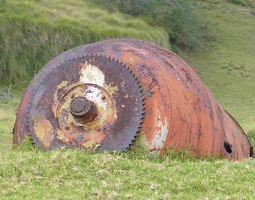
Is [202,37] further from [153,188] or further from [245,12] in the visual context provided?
[153,188]

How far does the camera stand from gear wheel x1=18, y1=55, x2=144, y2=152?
501 cm

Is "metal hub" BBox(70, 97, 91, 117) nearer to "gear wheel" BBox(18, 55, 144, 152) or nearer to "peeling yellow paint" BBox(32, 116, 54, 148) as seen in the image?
"gear wheel" BBox(18, 55, 144, 152)

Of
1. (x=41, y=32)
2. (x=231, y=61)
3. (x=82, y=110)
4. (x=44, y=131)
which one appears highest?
(x=82, y=110)

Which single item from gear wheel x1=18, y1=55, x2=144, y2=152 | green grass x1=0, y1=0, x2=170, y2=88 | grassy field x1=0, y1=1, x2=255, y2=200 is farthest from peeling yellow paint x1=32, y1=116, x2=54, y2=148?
green grass x1=0, y1=0, x2=170, y2=88

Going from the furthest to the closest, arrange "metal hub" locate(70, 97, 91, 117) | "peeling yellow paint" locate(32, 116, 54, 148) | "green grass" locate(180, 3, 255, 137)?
1. "green grass" locate(180, 3, 255, 137)
2. "peeling yellow paint" locate(32, 116, 54, 148)
3. "metal hub" locate(70, 97, 91, 117)

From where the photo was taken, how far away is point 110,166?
450 centimetres

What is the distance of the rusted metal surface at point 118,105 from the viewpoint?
198 inches

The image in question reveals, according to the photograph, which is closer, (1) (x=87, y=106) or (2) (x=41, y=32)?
(1) (x=87, y=106)

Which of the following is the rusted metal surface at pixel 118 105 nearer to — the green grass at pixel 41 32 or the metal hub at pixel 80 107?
the metal hub at pixel 80 107

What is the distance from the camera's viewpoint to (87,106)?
503 cm

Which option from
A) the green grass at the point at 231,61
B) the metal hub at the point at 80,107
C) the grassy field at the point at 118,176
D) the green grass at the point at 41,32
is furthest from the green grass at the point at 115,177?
the green grass at the point at 41,32

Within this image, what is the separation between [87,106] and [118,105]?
0.25 meters

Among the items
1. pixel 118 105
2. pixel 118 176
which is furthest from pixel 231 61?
pixel 118 176

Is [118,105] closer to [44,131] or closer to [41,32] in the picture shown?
[44,131]
